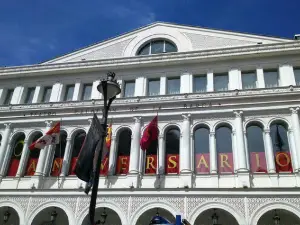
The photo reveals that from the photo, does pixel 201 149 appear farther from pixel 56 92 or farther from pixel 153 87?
pixel 56 92

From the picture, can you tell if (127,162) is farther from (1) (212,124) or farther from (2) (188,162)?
(1) (212,124)

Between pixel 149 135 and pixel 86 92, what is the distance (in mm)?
7270

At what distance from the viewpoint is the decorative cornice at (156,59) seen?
67.8 ft

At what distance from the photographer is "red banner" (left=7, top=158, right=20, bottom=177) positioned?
2121 centimetres

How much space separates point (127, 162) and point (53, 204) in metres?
5.05

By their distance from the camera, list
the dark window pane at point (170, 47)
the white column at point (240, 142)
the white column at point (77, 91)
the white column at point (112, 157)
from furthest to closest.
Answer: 1. the dark window pane at point (170, 47)
2. the white column at point (77, 91)
3. the white column at point (112, 157)
4. the white column at point (240, 142)

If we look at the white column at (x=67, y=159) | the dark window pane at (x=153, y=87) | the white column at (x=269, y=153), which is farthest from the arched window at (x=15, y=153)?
the white column at (x=269, y=153)

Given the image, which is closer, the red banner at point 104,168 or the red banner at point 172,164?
the red banner at point 172,164

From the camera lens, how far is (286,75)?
20.0 meters

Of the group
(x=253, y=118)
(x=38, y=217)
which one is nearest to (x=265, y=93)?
(x=253, y=118)

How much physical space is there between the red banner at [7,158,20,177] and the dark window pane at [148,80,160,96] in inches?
404

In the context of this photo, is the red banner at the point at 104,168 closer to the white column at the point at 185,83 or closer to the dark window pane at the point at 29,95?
the white column at the point at 185,83

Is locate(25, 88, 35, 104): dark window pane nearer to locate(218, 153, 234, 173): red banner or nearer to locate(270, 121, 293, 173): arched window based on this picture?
locate(218, 153, 234, 173): red banner

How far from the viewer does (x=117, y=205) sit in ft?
59.1
